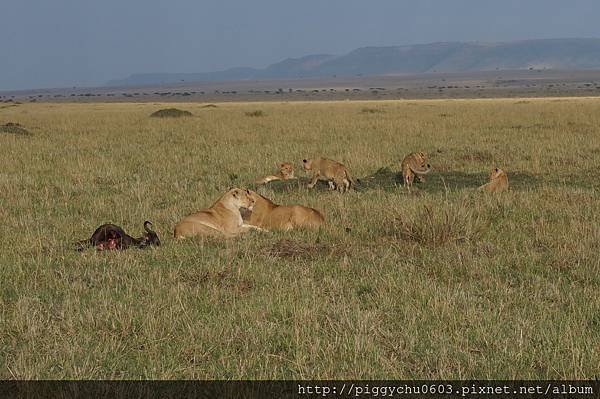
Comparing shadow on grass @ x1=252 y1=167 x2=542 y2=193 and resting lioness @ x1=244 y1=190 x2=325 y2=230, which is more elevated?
resting lioness @ x1=244 y1=190 x2=325 y2=230

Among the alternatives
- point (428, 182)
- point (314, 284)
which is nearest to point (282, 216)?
point (314, 284)

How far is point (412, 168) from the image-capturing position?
12742 mm

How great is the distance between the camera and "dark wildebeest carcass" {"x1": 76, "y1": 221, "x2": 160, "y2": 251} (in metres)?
7.80

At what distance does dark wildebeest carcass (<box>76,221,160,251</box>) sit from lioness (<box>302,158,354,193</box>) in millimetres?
4874

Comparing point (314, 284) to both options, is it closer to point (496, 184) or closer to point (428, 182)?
point (496, 184)

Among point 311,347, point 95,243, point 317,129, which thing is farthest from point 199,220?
point 317,129

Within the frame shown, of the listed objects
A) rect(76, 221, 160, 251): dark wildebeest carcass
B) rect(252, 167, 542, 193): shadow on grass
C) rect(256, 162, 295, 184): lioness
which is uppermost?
rect(76, 221, 160, 251): dark wildebeest carcass

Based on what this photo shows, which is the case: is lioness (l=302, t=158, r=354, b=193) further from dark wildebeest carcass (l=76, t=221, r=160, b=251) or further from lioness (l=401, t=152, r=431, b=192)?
dark wildebeest carcass (l=76, t=221, r=160, b=251)

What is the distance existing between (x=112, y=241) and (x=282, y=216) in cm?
234

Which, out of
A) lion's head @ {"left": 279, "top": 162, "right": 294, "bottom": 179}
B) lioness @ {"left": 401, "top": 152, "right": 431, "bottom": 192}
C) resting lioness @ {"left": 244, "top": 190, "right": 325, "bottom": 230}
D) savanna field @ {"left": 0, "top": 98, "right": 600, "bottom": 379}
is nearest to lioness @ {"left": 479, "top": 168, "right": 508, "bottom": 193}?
savanna field @ {"left": 0, "top": 98, "right": 600, "bottom": 379}

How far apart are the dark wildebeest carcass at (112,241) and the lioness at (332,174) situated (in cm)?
487

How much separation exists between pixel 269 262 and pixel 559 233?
3.72 meters

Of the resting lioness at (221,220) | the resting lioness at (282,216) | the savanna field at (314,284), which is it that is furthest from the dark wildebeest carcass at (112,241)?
the resting lioness at (282,216)

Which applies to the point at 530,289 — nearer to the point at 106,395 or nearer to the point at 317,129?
the point at 106,395
